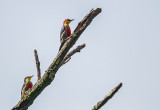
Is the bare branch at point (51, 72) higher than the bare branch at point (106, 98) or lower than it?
higher

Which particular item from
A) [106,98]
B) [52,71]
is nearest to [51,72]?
[52,71]

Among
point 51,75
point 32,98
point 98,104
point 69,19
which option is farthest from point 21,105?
point 69,19

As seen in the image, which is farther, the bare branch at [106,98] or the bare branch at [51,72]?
the bare branch at [51,72]

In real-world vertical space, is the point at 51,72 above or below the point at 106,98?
above

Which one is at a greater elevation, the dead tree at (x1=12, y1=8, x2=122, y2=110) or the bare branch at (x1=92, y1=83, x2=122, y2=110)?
the dead tree at (x1=12, y1=8, x2=122, y2=110)

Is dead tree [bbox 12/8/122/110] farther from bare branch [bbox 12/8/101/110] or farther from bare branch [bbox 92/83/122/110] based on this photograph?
bare branch [bbox 92/83/122/110]

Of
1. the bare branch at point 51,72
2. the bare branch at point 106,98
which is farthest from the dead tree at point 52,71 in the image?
the bare branch at point 106,98

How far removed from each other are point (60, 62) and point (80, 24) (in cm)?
64

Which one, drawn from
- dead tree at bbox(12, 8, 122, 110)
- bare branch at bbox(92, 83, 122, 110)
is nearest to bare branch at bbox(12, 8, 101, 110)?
dead tree at bbox(12, 8, 122, 110)

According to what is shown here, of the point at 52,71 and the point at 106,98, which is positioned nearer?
the point at 106,98

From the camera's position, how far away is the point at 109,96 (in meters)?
3.73

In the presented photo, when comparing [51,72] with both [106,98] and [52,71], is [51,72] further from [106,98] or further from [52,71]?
[106,98]

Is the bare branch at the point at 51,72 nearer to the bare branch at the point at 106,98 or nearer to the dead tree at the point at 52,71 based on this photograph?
the dead tree at the point at 52,71

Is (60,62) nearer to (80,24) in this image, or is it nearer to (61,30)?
(80,24)
